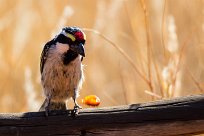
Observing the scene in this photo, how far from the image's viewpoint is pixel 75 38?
3.39 meters

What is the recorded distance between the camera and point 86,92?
5098 millimetres

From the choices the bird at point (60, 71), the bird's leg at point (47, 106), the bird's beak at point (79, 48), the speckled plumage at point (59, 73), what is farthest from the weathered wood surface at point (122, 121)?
the speckled plumage at point (59, 73)

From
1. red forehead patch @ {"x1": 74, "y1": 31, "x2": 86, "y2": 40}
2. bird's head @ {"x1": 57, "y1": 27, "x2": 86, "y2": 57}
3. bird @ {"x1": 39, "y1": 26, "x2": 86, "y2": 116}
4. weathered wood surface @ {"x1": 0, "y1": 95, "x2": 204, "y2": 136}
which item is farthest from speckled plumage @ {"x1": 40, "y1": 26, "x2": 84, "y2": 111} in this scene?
weathered wood surface @ {"x1": 0, "y1": 95, "x2": 204, "y2": 136}

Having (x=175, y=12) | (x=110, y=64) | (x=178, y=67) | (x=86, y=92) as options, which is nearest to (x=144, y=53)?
(x=178, y=67)

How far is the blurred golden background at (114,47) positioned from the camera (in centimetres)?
369

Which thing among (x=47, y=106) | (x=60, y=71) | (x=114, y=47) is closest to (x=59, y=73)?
(x=60, y=71)

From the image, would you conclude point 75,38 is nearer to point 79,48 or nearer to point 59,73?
point 79,48

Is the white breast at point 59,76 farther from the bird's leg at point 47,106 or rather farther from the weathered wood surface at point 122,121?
the weathered wood surface at point 122,121

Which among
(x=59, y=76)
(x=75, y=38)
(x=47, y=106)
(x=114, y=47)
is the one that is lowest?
(x=47, y=106)

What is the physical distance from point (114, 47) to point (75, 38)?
234cm

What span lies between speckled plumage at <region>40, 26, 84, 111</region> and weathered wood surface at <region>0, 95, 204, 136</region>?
2.72ft

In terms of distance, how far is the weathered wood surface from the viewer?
8.72ft

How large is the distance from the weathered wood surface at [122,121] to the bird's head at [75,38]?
59 cm

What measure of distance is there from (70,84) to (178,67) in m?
0.65
